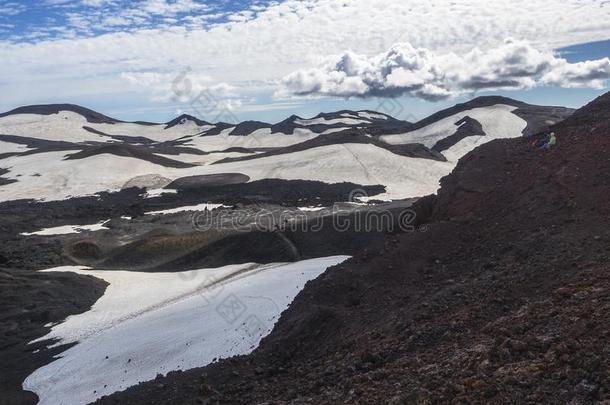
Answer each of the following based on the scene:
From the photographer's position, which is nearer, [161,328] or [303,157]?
[161,328]

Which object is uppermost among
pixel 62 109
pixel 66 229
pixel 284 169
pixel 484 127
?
pixel 62 109

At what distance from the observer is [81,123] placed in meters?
156

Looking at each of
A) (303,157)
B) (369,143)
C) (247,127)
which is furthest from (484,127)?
(247,127)

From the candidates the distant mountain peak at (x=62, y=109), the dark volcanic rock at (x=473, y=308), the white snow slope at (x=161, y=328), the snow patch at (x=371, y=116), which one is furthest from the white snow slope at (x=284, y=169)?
the snow patch at (x=371, y=116)

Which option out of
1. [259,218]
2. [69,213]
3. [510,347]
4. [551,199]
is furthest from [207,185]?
[510,347]

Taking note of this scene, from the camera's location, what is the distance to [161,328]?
62.4 ft

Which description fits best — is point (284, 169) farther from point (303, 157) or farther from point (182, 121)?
point (182, 121)

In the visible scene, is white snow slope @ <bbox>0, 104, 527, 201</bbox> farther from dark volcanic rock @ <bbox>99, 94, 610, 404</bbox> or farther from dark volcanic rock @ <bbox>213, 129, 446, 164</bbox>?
dark volcanic rock @ <bbox>99, 94, 610, 404</bbox>

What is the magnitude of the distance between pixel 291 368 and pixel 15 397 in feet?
30.5

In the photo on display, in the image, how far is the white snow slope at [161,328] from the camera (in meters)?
15.6

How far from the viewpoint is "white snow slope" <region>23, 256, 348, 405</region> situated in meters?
15.6

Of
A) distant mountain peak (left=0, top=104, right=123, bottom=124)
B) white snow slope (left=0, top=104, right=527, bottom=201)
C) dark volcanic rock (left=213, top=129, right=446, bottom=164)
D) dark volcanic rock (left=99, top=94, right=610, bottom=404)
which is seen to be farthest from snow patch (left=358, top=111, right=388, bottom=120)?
dark volcanic rock (left=99, top=94, right=610, bottom=404)

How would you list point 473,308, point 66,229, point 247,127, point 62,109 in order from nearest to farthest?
point 473,308 → point 66,229 → point 247,127 → point 62,109

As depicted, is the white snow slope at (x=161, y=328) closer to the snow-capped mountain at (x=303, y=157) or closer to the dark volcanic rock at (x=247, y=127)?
the snow-capped mountain at (x=303, y=157)
